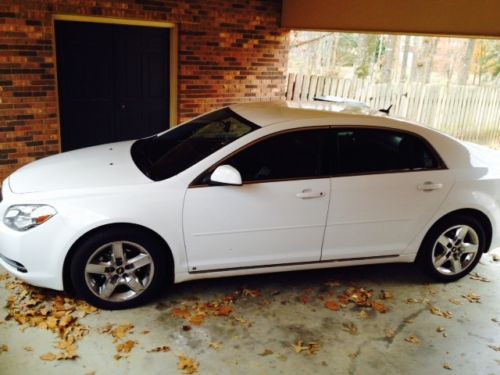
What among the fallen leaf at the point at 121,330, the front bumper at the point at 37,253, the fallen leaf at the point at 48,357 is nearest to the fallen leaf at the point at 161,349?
the fallen leaf at the point at 121,330

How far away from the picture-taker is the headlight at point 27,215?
392cm

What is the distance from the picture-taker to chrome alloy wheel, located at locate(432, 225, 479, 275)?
4918 millimetres

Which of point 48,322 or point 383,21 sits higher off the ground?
point 383,21

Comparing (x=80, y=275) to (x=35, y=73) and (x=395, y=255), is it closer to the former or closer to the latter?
(x=395, y=255)

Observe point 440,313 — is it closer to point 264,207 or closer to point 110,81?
point 264,207

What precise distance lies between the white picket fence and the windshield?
213 inches

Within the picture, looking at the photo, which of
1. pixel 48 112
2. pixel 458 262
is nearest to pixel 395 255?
pixel 458 262

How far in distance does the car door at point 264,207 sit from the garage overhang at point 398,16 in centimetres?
371

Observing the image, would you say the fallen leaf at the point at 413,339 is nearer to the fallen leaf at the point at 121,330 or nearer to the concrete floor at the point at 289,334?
the concrete floor at the point at 289,334

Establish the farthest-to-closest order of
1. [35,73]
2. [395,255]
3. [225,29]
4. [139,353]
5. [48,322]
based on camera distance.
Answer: [225,29] < [35,73] < [395,255] < [48,322] < [139,353]

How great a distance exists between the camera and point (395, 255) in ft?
15.8

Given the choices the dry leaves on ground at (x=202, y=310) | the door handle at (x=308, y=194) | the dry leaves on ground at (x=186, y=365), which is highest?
the door handle at (x=308, y=194)

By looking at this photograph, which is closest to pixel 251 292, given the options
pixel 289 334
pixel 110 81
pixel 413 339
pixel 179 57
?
pixel 289 334

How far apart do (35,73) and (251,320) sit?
15.5 ft
